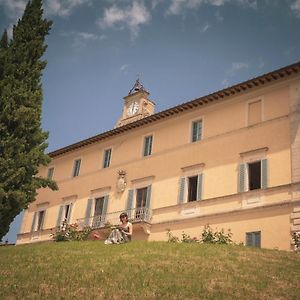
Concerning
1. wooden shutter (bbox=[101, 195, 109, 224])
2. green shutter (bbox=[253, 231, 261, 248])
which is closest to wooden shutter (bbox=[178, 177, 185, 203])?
green shutter (bbox=[253, 231, 261, 248])

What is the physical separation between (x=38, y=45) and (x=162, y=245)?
39.7 ft

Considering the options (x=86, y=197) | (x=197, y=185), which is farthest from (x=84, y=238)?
(x=197, y=185)

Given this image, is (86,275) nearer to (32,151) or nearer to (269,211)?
(32,151)

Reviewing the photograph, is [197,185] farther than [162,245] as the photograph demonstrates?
Yes

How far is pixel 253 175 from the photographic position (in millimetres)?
22453

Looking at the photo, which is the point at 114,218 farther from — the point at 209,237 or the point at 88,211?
the point at 209,237

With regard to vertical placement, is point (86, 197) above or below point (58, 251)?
above

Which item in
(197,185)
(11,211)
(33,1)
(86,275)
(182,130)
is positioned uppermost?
(33,1)

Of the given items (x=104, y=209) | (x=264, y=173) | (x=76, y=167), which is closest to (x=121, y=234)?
(x=264, y=173)

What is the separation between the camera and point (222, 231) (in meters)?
21.8

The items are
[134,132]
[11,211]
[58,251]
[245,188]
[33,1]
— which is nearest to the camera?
[58,251]

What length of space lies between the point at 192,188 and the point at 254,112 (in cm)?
529

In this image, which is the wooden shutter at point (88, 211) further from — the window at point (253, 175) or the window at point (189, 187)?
the window at point (253, 175)

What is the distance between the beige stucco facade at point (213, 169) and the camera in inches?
827
